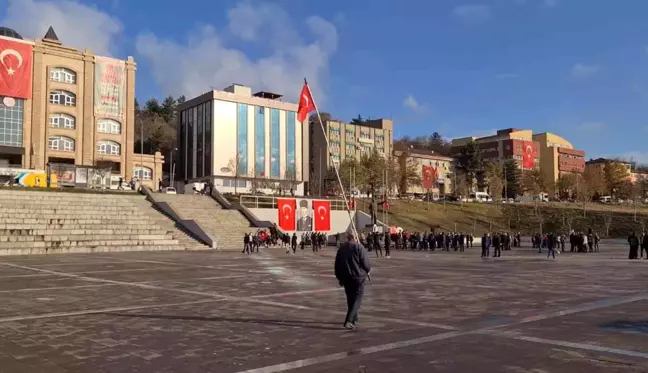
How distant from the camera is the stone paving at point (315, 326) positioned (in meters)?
6.99

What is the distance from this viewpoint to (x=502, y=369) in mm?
6598

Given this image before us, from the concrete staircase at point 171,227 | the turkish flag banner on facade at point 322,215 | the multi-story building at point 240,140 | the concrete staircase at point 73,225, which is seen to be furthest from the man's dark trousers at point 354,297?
the multi-story building at point 240,140

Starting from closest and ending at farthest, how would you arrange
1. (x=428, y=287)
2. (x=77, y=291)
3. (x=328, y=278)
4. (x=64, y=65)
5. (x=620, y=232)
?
(x=77, y=291) < (x=428, y=287) < (x=328, y=278) < (x=64, y=65) < (x=620, y=232)

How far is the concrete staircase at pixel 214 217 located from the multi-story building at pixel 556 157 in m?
122

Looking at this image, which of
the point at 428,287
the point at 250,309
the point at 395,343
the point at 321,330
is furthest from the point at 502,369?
the point at 428,287

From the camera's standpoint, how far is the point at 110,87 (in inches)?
2960

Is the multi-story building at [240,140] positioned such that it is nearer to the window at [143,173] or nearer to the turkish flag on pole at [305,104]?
the window at [143,173]

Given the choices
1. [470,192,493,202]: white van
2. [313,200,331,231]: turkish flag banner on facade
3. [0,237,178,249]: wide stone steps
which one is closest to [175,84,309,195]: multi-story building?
[313,200,331,231]: turkish flag banner on facade

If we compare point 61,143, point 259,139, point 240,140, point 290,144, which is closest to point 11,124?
point 61,143

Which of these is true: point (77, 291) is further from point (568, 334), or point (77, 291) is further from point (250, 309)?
point (568, 334)

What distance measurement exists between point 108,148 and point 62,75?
1041 cm

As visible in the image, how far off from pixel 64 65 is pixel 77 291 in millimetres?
64941

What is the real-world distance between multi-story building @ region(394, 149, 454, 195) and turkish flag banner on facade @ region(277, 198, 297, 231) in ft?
230

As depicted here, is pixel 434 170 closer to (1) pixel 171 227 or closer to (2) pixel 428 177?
(2) pixel 428 177
